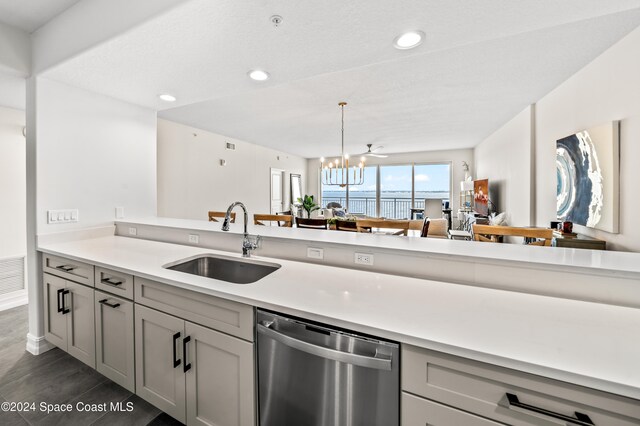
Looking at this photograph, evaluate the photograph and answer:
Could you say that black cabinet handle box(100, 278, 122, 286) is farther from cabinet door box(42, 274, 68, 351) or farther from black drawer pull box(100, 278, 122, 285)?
cabinet door box(42, 274, 68, 351)

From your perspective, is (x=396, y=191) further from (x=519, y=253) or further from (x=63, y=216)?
(x=63, y=216)

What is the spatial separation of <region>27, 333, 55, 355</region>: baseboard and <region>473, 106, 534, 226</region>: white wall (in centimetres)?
548

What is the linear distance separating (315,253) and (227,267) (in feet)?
2.23

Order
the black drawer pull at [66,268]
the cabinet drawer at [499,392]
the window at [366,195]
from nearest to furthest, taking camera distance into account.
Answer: the cabinet drawer at [499,392] < the black drawer pull at [66,268] < the window at [366,195]

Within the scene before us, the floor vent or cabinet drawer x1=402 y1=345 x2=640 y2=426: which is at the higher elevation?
cabinet drawer x1=402 y1=345 x2=640 y2=426

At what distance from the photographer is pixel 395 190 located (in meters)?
8.70

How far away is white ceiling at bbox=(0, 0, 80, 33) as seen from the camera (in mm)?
1818

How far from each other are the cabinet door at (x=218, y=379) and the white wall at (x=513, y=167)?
13.6 ft

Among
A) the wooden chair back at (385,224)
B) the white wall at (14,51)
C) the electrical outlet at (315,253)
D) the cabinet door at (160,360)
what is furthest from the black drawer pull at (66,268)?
the wooden chair back at (385,224)

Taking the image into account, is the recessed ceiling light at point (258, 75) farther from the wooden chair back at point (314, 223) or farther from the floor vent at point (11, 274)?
the floor vent at point (11, 274)

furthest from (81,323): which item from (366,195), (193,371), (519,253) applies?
(366,195)

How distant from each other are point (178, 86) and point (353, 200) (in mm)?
7622

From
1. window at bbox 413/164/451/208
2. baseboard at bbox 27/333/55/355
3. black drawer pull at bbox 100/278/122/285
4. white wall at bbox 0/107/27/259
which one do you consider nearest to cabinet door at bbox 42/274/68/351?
baseboard at bbox 27/333/55/355

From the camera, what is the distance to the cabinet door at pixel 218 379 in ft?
3.86
